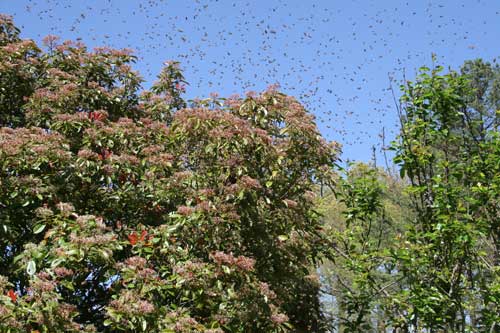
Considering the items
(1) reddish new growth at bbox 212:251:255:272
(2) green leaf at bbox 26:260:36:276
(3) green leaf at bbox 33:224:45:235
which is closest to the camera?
(2) green leaf at bbox 26:260:36:276

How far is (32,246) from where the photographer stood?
3998mm

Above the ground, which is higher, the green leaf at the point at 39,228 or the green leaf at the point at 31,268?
the green leaf at the point at 39,228

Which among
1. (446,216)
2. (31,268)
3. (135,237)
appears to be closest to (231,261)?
(135,237)

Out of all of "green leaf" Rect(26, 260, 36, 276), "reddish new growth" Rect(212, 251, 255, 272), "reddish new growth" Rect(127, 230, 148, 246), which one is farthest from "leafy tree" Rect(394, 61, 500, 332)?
"green leaf" Rect(26, 260, 36, 276)

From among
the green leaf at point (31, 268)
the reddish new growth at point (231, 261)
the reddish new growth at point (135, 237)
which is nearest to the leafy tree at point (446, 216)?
the reddish new growth at point (231, 261)

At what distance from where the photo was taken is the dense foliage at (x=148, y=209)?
3877mm

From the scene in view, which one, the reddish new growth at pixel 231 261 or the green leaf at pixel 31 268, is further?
the reddish new growth at pixel 231 261

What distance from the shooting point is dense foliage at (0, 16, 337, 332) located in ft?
12.7

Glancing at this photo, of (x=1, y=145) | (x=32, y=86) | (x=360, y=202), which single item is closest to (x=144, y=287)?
(x=1, y=145)

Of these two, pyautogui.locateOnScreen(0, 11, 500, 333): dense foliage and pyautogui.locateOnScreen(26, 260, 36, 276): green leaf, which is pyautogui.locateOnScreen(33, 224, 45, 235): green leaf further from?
pyautogui.locateOnScreen(26, 260, 36, 276): green leaf

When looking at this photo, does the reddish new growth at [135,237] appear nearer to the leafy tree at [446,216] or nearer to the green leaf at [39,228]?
the green leaf at [39,228]

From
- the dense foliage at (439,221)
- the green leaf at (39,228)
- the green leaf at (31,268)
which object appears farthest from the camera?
the dense foliage at (439,221)

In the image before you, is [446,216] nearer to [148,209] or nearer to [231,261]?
[231,261]

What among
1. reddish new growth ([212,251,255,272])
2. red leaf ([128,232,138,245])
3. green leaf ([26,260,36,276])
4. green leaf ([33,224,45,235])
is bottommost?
green leaf ([26,260,36,276])
